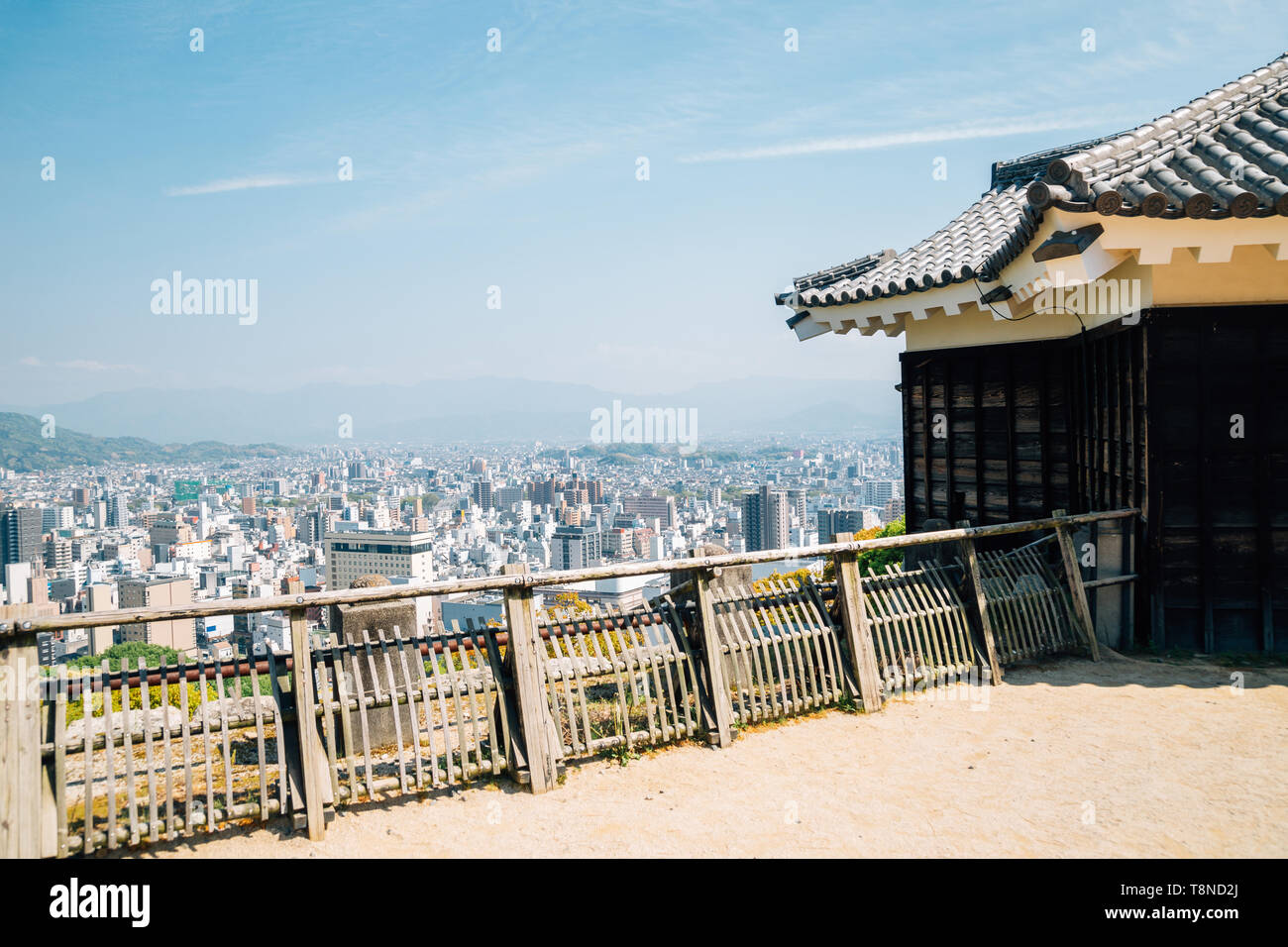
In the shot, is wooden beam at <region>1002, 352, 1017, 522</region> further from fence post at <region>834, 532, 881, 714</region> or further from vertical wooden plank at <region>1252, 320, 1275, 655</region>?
fence post at <region>834, 532, 881, 714</region>

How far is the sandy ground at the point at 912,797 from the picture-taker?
405 cm

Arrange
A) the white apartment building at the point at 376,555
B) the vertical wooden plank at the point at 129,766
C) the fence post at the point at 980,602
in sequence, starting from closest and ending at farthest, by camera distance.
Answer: the vertical wooden plank at the point at 129,766 < the fence post at the point at 980,602 < the white apartment building at the point at 376,555

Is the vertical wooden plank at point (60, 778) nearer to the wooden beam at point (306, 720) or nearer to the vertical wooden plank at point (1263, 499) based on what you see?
the wooden beam at point (306, 720)

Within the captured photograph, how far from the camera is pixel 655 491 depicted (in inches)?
6147

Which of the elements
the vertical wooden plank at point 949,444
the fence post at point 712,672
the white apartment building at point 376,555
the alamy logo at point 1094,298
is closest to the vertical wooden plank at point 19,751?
the fence post at point 712,672

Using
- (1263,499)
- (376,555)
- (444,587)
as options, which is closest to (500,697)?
(444,587)

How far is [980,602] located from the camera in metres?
6.73

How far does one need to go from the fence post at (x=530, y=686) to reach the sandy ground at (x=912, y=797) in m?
0.16

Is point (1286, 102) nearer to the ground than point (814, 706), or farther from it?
farther from it

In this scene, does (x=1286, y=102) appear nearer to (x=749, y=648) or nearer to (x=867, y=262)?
(x=867, y=262)
